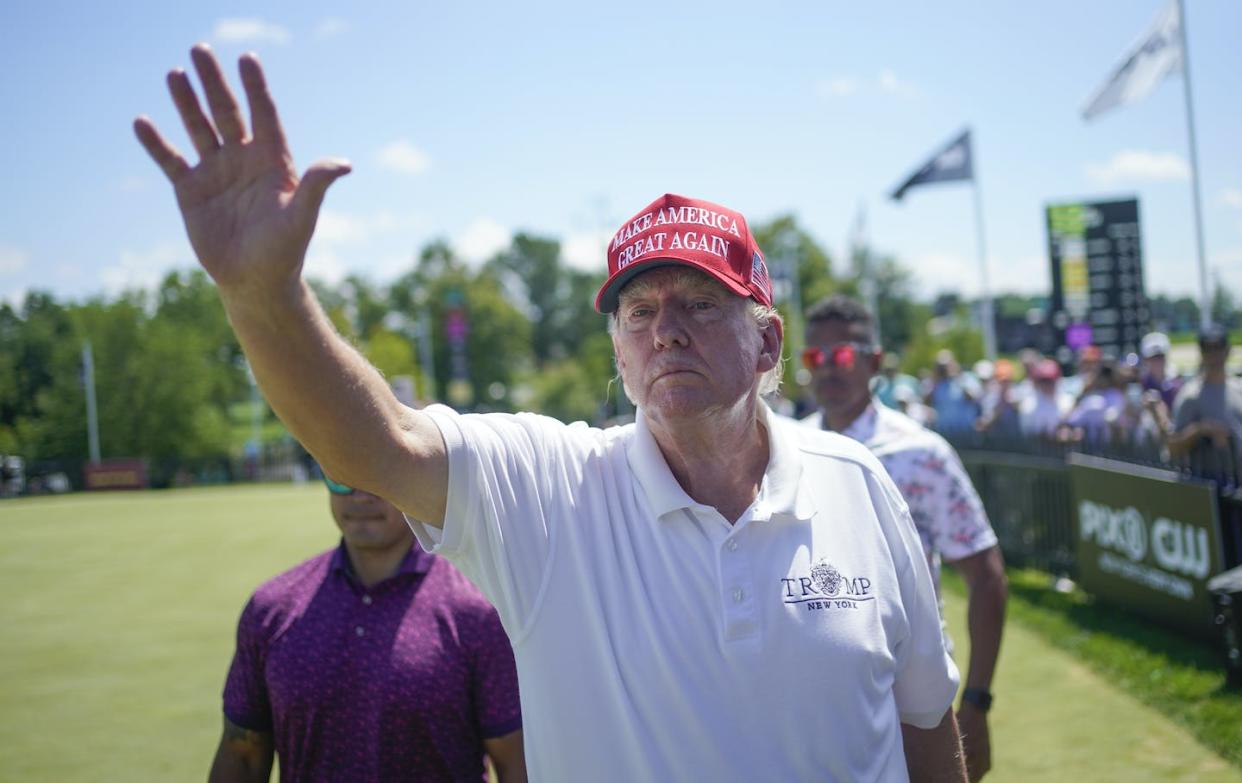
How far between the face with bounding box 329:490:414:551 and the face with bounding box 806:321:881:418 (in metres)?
2.03

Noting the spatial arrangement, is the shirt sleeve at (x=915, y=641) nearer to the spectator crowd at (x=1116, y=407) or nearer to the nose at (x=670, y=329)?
the nose at (x=670, y=329)

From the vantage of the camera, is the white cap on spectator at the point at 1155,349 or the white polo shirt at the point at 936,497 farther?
the white cap on spectator at the point at 1155,349

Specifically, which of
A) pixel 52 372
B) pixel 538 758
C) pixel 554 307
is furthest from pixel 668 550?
pixel 554 307

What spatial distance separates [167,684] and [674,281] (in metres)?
7.80

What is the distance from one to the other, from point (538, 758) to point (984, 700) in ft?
7.63

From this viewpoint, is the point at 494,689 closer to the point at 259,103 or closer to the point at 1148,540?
the point at 259,103

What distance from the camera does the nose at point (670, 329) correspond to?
2.15 metres

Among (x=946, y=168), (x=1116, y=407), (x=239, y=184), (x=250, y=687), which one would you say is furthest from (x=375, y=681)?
(x=946, y=168)

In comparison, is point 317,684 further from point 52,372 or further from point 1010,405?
point 52,372

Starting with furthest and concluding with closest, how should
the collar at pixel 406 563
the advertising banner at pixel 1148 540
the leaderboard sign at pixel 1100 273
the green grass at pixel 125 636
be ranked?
the leaderboard sign at pixel 1100 273 < the advertising banner at pixel 1148 540 < the green grass at pixel 125 636 < the collar at pixel 406 563

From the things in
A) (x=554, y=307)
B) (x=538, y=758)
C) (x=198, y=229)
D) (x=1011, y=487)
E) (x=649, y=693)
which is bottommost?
(x=1011, y=487)

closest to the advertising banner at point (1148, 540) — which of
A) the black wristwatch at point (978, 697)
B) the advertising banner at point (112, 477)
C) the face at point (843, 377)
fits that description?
the face at point (843, 377)

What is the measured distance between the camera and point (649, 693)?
1.92 metres

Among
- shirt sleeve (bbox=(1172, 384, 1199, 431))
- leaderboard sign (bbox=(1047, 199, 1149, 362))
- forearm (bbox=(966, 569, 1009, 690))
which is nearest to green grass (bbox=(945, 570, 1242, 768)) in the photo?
shirt sleeve (bbox=(1172, 384, 1199, 431))
